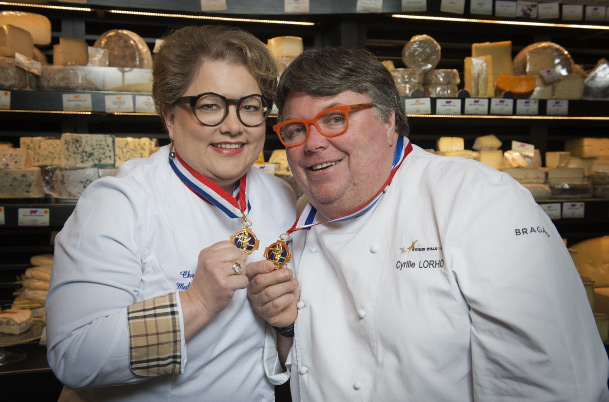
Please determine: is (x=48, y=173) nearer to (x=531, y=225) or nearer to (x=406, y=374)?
(x=406, y=374)

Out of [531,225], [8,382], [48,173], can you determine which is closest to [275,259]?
[531,225]

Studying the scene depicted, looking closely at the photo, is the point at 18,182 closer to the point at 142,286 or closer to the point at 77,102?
the point at 77,102

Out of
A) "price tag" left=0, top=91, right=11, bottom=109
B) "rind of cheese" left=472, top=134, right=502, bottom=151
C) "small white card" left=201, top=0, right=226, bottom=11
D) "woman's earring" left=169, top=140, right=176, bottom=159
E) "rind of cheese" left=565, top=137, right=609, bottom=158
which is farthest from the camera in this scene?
"rind of cheese" left=565, top=137, right=609, bottom=158

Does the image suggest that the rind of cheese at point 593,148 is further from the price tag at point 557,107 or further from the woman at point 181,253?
the woman at point 181,253

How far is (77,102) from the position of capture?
2.67 metres

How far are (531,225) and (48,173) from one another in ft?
8.60

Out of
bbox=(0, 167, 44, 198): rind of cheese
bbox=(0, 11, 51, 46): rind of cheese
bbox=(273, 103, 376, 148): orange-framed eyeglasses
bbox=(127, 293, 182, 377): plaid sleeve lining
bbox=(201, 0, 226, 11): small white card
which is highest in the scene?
bbox=(201, 0, 226, 11): small white card

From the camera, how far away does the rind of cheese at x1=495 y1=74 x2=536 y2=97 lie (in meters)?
3.26

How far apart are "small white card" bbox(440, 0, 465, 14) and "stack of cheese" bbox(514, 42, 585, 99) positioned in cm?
66

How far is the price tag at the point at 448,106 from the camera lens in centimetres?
309

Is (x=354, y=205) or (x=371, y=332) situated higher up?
(x=354, y=205)

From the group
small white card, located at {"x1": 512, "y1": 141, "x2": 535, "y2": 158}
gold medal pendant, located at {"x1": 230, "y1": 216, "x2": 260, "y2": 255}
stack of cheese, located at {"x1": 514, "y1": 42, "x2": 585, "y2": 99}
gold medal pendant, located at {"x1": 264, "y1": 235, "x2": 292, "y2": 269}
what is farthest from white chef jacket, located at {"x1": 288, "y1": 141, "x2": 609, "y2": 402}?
stack of cheese, located at {"x1": 514, "y1": 42, "x2": 585, "y2": 99}

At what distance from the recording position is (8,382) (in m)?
2.44

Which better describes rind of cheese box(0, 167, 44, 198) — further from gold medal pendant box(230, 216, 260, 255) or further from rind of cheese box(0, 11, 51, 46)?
gold medal pendant box(230, 216, 260, 255)
